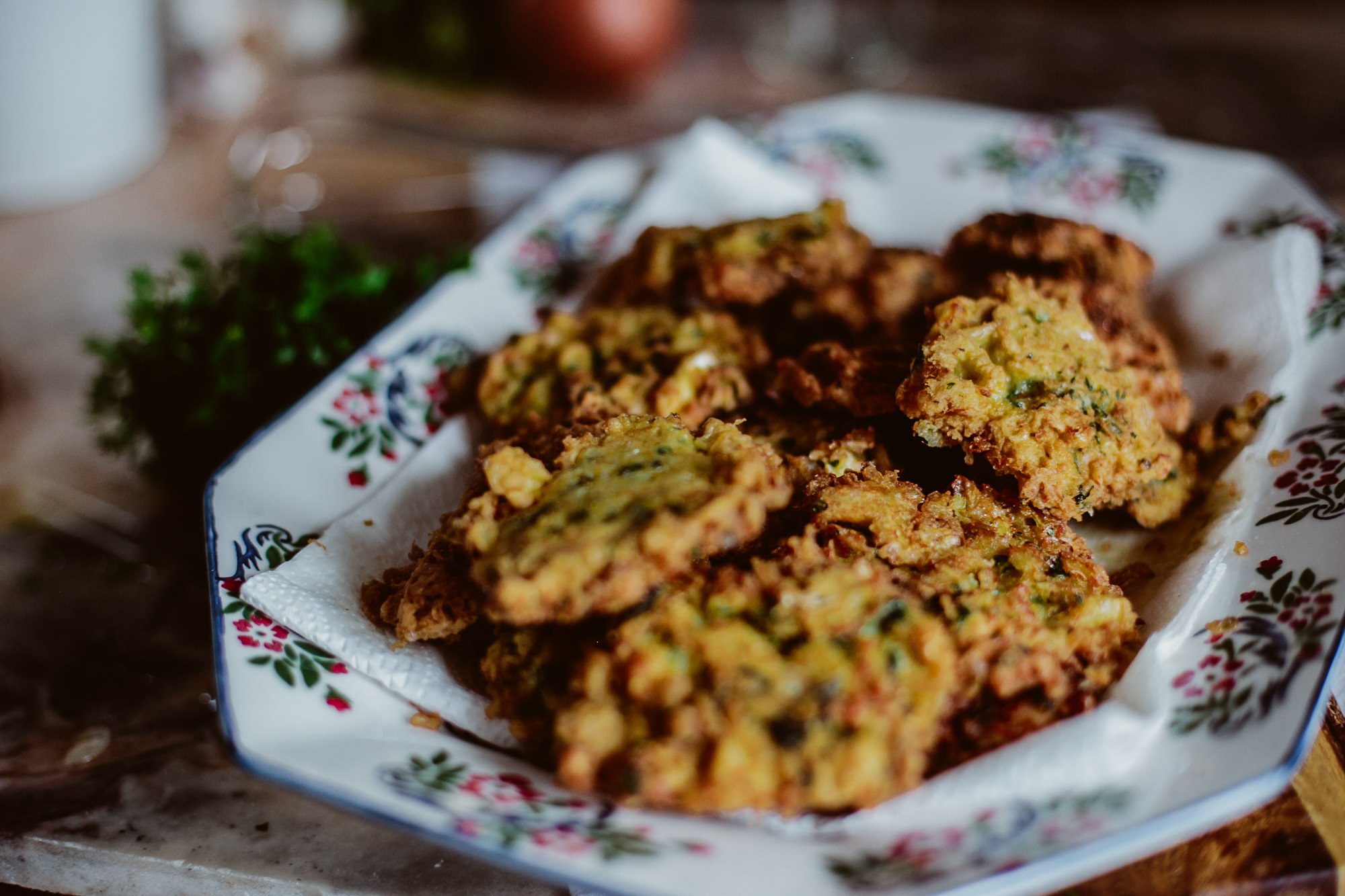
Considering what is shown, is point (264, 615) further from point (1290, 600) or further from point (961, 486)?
point (1290, 600)

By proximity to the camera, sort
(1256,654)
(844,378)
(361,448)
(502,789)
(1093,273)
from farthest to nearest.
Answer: (1093,273) < (361,448) < (844,378) < (1256,654) < (502,789)

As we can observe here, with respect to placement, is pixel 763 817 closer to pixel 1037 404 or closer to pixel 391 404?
pixel 1037 404

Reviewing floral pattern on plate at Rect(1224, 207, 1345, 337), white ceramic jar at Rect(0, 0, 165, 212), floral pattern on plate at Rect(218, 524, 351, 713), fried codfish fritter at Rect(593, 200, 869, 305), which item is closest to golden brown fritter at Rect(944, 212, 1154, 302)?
fried codfish fritter at Rect(593, 200, 869, 305)

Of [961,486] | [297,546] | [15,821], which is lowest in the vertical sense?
[15,821]

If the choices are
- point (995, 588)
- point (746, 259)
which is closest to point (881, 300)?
point (746, 259)

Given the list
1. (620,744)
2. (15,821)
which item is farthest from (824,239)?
(15,821)

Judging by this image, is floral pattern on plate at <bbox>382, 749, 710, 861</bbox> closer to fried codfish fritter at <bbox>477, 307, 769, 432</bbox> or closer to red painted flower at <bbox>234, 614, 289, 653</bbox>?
red painted flower at <bbox>234, 614, 289, 653</bbox>

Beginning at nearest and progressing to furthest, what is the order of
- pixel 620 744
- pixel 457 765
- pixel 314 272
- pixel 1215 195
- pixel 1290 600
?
1. pixel 620 744
2. pixel 457 765
3. pixel 1290 600
4. pixel 314 272
5. pixel 1215 195
